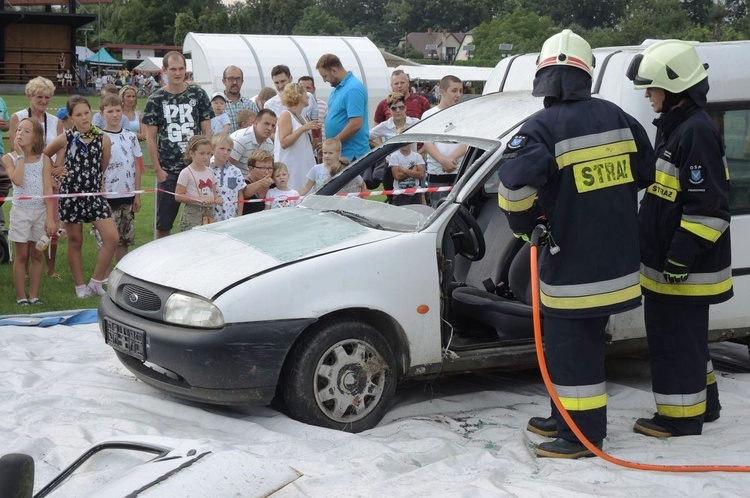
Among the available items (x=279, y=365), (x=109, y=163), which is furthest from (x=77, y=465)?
(x=109, y=163)

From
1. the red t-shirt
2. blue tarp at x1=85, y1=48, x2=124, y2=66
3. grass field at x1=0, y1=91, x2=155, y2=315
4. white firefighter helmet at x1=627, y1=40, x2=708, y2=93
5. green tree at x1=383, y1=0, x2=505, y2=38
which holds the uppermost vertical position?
green tree at x1=383, y1=0, x2=505, y2=38

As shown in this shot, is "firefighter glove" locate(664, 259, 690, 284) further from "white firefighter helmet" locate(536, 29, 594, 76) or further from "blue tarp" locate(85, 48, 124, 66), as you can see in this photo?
"blue tarp" locate(85, 48, 124, 66)

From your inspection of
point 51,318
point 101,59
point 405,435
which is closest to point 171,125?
point 51,318

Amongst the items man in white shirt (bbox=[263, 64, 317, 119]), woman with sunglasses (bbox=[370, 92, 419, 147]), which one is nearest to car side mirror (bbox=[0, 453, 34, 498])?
woman with sunglasses (bbox=[370, 92, 419, 147])

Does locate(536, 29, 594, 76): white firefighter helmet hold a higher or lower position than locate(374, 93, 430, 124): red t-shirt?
higher

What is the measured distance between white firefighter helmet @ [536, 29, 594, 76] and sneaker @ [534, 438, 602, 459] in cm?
192

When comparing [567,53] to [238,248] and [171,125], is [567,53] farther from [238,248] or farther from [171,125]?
[171,125]

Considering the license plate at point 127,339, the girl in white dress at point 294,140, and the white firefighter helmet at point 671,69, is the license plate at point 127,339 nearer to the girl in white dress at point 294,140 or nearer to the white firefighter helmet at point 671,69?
the white firefighter helmet at point 671,69

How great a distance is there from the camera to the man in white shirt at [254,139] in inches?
386

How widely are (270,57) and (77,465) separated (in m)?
28.1

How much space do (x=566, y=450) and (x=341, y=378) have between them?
4.13 ft

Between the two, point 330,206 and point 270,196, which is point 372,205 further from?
point 270,196

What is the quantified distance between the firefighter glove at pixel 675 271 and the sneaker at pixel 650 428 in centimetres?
84

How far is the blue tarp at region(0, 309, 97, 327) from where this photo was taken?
7982mm
